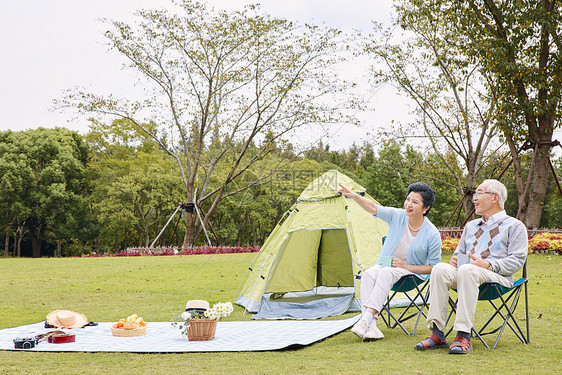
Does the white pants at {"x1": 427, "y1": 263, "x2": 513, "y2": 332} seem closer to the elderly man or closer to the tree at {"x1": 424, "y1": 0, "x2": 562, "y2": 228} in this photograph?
the elderly man

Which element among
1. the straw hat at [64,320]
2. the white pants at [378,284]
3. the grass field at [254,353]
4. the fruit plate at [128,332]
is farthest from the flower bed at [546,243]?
the straw hat at [64,320]

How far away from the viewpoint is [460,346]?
381 centimetres

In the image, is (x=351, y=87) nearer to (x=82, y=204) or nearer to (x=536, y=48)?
(x=536, y=48)

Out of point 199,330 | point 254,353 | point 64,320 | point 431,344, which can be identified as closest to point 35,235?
point 64,320

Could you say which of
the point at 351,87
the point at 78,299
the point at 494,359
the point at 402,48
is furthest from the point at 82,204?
the point at 494,359

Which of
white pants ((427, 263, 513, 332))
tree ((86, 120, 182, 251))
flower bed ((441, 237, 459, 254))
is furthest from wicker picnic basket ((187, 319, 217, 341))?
tree ((86, 120, 182, 251))

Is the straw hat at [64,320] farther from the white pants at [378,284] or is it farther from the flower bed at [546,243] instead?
the flower bed at [546,243]

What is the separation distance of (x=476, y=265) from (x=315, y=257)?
4.15 meters

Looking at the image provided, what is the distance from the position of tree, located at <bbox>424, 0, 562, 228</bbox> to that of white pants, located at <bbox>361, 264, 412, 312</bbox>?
10124 mm

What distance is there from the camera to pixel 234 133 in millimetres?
21531

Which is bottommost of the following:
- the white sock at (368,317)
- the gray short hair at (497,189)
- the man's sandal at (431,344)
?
the man's sandal at (431,344)

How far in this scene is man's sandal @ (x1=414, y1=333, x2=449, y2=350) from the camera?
400 centimetres

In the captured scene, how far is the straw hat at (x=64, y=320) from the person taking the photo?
17.3 feet

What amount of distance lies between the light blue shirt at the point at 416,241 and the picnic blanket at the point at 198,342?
0.93 meters
